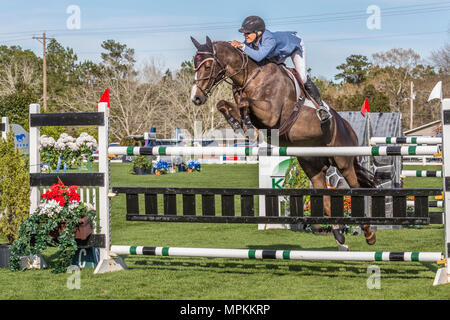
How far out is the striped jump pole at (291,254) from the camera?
448cm

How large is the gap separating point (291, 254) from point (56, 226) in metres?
2.16

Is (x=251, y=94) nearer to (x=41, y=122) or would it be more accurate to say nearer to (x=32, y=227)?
(x=41, y=122)

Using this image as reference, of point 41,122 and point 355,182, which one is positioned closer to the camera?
point 41,122

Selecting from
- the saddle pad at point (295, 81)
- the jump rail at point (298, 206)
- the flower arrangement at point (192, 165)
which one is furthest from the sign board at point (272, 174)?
the flower arrangement at point (192, 165)

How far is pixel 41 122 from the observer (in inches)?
210

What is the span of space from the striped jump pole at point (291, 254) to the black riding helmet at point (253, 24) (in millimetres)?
1984

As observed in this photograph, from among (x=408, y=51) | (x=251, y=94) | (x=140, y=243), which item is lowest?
(x=140, y=243)

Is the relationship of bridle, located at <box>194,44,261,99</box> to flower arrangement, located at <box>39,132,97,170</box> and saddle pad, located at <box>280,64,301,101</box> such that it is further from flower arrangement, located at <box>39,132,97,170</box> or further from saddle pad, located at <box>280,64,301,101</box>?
flower arrangement, located at <box>39,132,97,170</box>

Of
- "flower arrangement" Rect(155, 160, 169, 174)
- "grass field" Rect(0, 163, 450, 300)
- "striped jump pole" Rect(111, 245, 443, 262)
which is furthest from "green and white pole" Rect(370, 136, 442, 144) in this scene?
"flower arrangement" Rect(155, 160, 169, 174)

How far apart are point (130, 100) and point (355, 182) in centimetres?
4264

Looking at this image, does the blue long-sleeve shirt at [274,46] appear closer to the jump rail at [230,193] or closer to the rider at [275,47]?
the rider at [275,47]

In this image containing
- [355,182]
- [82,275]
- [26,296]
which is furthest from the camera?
[355,182]
